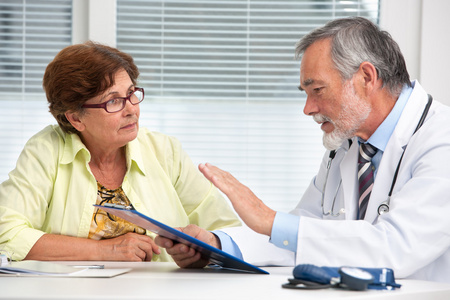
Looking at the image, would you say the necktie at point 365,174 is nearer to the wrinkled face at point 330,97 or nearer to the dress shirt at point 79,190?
the wrinkled face at point 330,97

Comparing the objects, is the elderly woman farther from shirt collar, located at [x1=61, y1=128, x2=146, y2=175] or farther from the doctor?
the doctor

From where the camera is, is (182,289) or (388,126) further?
(388,126)

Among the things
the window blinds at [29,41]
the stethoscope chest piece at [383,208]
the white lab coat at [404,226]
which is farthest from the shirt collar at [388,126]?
the window blinds at [29,41]

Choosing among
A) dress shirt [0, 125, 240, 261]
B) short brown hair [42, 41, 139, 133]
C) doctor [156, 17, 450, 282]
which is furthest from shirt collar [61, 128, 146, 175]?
doctor [156, 17, 450, 282]

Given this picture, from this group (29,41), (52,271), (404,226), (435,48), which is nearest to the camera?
(52,271)

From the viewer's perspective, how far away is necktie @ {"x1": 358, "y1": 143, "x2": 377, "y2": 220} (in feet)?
5.86

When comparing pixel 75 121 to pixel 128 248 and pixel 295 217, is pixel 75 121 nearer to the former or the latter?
pixel 128 248

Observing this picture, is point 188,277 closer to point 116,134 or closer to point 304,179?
point 116,134

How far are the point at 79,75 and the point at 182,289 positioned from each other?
1.23 meters

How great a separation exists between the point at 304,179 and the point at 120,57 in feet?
4.25

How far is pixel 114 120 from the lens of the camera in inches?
82.5

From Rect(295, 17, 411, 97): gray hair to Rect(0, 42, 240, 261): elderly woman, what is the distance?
0.73 metres

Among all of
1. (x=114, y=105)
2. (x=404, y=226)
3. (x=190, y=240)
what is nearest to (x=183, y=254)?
(x=190, y=240)

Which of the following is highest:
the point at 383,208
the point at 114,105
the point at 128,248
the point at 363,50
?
the point at 363,50
